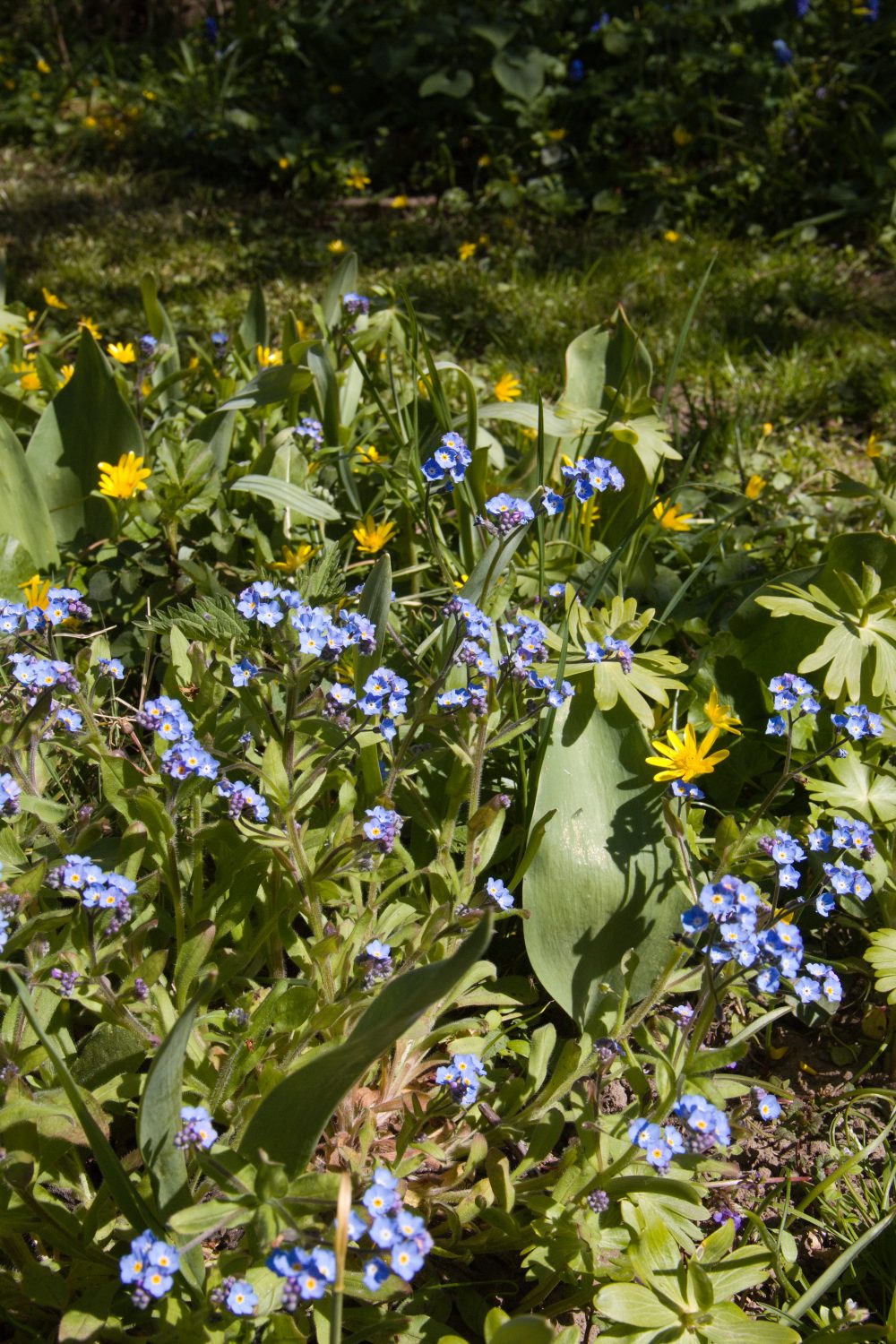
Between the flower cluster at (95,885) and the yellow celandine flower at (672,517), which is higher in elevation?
the flower cluster at (95,885)

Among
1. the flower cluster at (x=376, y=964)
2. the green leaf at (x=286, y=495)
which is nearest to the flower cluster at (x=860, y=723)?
the flower cluster at (x=376, y=964)

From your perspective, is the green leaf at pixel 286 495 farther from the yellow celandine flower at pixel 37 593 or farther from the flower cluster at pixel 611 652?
the flower cluster at pixel 611 652

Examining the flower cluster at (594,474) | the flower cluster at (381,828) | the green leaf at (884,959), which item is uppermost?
the flower cluster at (594,474)

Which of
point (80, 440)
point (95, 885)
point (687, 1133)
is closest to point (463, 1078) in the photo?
point (687, 1133)

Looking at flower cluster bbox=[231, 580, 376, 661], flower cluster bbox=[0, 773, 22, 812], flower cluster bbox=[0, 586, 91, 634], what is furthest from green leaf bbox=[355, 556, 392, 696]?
flower cluster bbox=[0, 773, 22, 812]

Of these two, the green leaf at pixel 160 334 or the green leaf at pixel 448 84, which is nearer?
the green leaf at pixel 160 334

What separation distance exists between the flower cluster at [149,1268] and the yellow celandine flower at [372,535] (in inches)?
56.3

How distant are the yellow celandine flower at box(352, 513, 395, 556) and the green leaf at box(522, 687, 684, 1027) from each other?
25.2 inches

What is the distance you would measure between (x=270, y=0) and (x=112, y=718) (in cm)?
583

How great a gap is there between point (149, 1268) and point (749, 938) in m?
0.73

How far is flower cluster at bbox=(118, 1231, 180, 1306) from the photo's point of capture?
44.1 inches

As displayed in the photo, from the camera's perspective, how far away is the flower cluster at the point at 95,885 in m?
1.30

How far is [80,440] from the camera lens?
2.55 m

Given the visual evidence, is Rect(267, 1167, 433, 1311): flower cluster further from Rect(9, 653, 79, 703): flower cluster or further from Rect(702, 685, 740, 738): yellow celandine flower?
Rect(702, 685, 740, 738): yellow celandine flower
